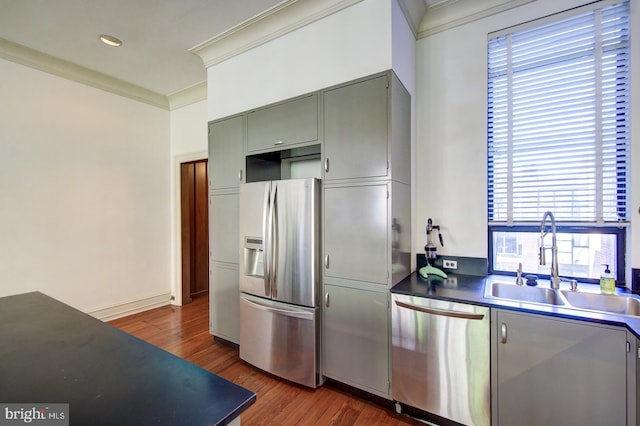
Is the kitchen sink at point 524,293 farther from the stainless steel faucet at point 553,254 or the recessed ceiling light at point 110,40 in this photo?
the recessed ceiling light at point 110,40

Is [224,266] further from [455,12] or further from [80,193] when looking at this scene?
[455,12]

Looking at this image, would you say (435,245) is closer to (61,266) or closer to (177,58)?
(177,58)

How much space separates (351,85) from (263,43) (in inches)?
44.6

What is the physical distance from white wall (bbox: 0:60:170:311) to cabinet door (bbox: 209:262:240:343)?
1666 mm

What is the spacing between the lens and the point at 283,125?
2.40 meters

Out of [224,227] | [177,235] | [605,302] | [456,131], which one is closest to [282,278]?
[224,227]

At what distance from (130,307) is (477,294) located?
4.24 m

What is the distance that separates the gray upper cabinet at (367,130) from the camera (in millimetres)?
1939

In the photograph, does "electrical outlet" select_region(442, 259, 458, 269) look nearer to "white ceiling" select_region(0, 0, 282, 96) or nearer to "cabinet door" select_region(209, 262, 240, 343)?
"cabinet door" select_region(209, 262, 240, 343)

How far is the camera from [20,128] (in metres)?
2.92

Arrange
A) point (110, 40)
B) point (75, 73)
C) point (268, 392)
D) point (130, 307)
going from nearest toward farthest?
point (268, 392) < point (110, 40) < point (75, 73) < point (130, 307)

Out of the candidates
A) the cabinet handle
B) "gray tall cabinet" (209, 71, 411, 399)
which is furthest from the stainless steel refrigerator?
the cabinet handle

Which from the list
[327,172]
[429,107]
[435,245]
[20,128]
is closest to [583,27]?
[429,107]

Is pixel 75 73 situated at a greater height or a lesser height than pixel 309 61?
greater
